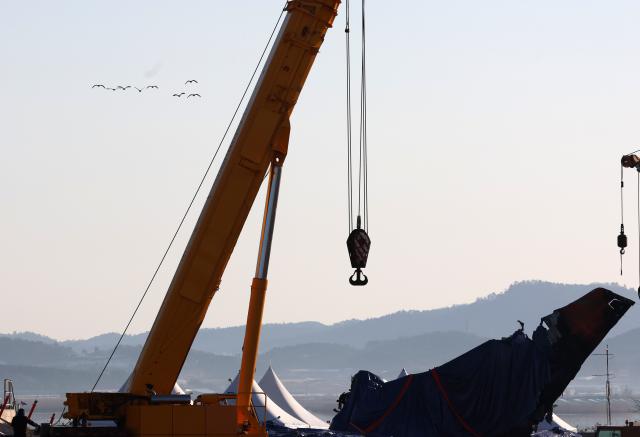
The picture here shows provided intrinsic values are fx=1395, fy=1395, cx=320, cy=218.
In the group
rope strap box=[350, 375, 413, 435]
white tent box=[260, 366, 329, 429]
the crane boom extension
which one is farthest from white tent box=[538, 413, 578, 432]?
the crane boom extension

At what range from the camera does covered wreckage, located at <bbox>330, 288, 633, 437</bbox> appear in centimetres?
5175

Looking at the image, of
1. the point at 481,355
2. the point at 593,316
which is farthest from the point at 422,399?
the point at 593,316

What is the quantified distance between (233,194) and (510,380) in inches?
721

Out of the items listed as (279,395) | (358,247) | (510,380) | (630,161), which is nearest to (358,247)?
(358,247)

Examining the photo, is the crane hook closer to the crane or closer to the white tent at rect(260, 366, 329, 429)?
the crane

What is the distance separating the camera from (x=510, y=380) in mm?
52406

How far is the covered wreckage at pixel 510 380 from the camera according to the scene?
170ft

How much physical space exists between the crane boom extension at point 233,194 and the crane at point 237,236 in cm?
3

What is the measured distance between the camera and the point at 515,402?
52062 millimetres

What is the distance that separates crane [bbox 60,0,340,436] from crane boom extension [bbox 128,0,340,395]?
27 millimetres

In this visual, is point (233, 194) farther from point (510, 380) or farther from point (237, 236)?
point (510, 380)

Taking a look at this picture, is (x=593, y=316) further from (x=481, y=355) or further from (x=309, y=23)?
(x=309, y=23)

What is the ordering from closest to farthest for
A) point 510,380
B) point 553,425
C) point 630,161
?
point 510,380 → point 630,161 → point 553,425

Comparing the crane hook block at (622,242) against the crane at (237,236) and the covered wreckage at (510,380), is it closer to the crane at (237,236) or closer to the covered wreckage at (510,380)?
the covered wreckage at (510,380)
